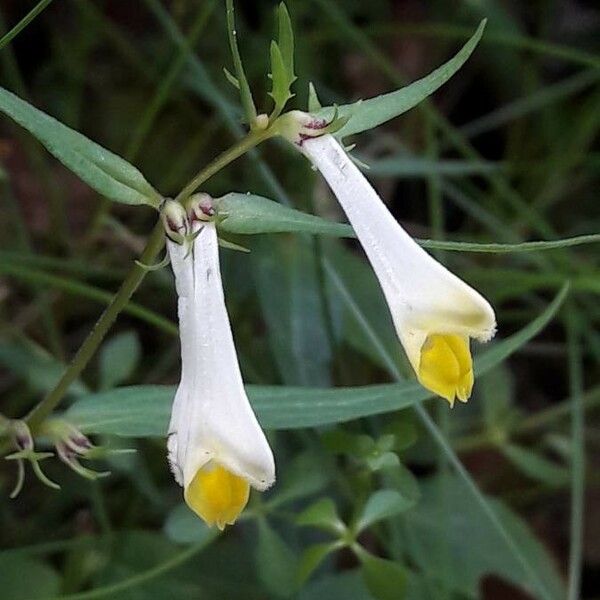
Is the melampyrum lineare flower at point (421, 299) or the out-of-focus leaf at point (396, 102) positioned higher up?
the out-of-focus leaf at point (396, 102)

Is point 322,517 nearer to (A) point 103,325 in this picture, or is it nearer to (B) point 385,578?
(B) point 385,578

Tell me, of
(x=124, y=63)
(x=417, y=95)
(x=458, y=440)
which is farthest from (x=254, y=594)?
(x=124, y=63)

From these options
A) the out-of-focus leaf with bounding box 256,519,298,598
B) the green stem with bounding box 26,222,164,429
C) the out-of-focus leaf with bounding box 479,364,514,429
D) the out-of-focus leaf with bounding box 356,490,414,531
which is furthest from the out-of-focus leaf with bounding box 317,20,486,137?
the out-of-focus leaf with bounding box 479,364,514,429

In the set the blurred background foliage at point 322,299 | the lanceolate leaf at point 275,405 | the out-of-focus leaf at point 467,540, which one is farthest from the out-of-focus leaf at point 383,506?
the out-of-focus leaf at point 467,540

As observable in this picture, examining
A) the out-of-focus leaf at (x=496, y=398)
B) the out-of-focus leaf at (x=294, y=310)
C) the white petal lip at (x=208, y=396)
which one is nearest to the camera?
the white petal lip at (x=208, y=396)

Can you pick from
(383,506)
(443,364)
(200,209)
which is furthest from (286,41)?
(383,506)

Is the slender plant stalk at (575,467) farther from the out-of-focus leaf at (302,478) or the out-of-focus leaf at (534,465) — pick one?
the out-of-focus leaf at (302,478)
